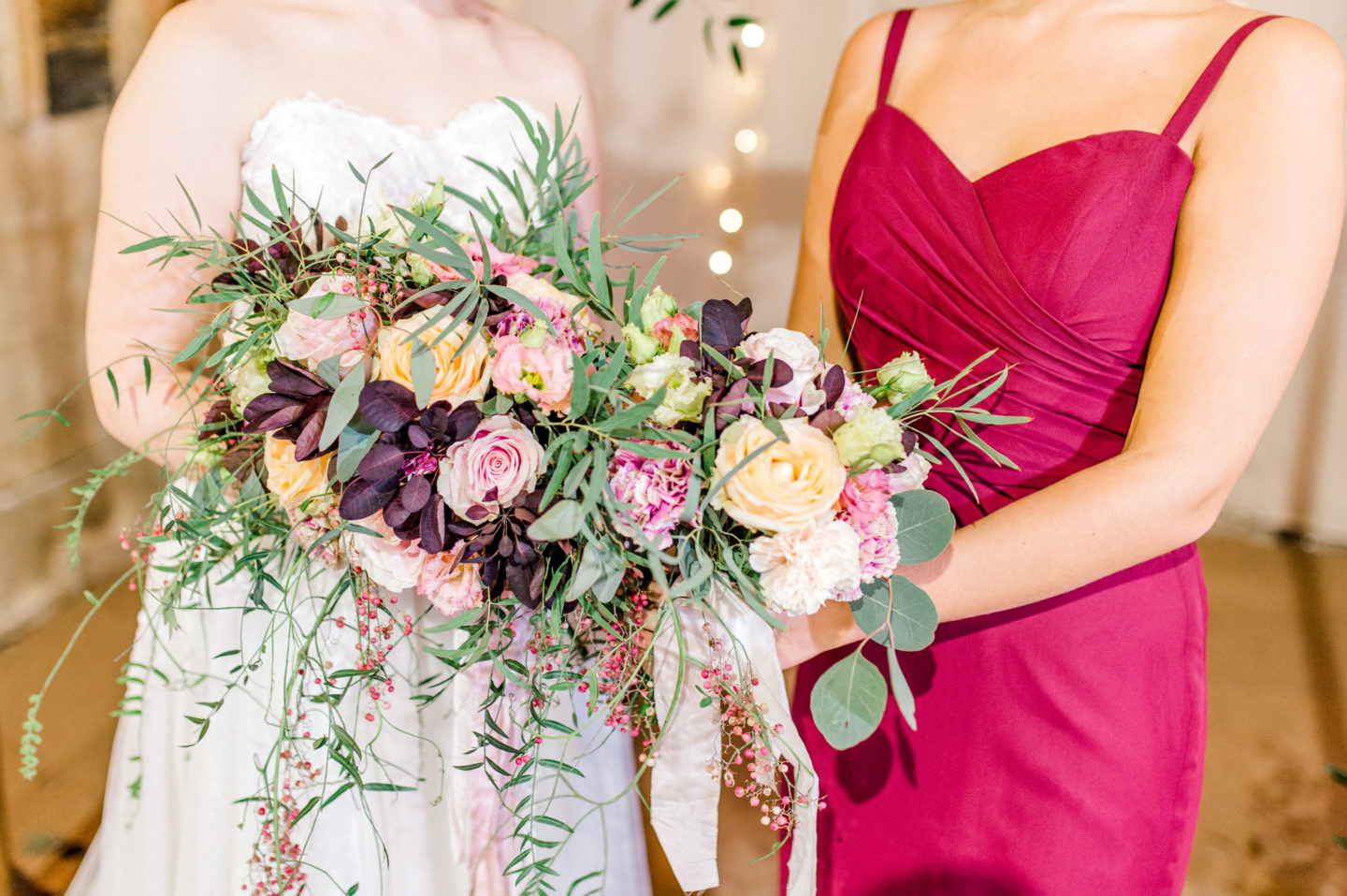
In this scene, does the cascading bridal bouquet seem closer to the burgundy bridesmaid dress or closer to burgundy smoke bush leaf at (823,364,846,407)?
burgundy smoke bush leaf at (823,364,846,407)

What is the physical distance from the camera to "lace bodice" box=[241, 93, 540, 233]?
127cm

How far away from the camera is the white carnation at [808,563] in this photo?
0.83 metres

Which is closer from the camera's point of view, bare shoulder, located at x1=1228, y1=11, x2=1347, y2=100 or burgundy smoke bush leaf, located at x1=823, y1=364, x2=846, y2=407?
burgundy smoke bush leaf, located at x1=823, y1=364, x2=846, y2=407

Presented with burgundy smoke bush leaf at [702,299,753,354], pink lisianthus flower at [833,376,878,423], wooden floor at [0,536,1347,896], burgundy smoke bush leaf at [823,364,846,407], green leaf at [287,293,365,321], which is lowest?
wooden floor at [0,536,1347,896]

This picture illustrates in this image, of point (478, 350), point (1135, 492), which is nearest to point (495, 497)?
point (478, 350)

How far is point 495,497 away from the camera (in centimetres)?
84

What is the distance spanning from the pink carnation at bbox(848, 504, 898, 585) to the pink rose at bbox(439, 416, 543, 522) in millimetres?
322

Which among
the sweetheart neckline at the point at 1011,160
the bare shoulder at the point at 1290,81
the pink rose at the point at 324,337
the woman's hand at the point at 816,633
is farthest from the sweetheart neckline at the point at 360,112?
the bare shoulder at the point at 1290,81

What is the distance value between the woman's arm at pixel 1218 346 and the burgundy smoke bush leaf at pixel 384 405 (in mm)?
555

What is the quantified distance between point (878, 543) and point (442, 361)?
Answer: 0.46 meters

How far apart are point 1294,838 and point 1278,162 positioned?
215cm

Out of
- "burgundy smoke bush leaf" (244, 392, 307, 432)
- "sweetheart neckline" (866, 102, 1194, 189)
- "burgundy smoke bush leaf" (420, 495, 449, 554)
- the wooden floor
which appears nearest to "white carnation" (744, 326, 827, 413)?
"burgundy smoke bush leaf" (420, 495, 449, 554)

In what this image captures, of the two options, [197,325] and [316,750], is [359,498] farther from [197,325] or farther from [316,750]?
[197,325]

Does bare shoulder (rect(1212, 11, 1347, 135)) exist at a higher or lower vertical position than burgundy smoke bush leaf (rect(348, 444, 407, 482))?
higher
